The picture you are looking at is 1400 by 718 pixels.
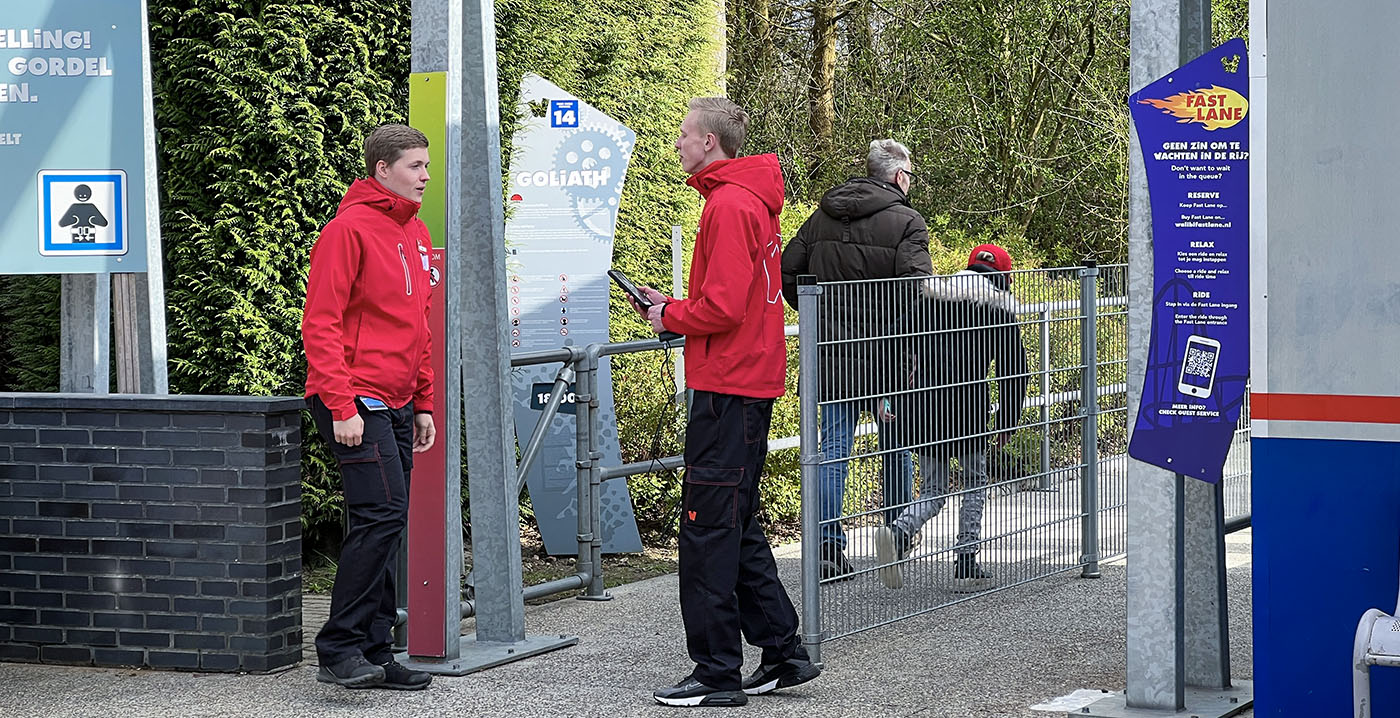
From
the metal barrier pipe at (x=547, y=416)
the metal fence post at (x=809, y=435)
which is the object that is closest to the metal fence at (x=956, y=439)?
the metal fence post at (x=809, y=435)

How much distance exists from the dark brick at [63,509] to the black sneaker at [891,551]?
9.65 feet

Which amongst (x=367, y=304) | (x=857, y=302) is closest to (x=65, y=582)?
(x=367, y=304)

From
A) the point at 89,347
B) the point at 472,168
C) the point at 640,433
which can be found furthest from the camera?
the point at 640,433

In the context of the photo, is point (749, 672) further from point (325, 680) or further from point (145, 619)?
point (145, 619)

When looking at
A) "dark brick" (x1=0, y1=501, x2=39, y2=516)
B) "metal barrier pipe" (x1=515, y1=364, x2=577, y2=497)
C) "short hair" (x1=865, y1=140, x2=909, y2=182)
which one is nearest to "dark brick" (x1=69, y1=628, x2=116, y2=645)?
"dark brick" (x1=0, y1=501, x2=39, y2=516)

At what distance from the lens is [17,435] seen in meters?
6.27

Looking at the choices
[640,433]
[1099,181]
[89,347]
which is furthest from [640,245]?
[1099,181]

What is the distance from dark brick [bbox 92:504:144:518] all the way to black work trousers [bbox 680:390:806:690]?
2.06 meters

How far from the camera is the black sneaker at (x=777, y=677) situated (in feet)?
18.6

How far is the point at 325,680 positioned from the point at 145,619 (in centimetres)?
81

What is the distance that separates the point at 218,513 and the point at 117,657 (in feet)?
2.30

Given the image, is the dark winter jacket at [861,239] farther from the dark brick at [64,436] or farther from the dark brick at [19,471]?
the dark brick at [19,471]

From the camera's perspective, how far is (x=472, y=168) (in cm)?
629

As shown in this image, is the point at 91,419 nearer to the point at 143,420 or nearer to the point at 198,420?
the point at 143,420
